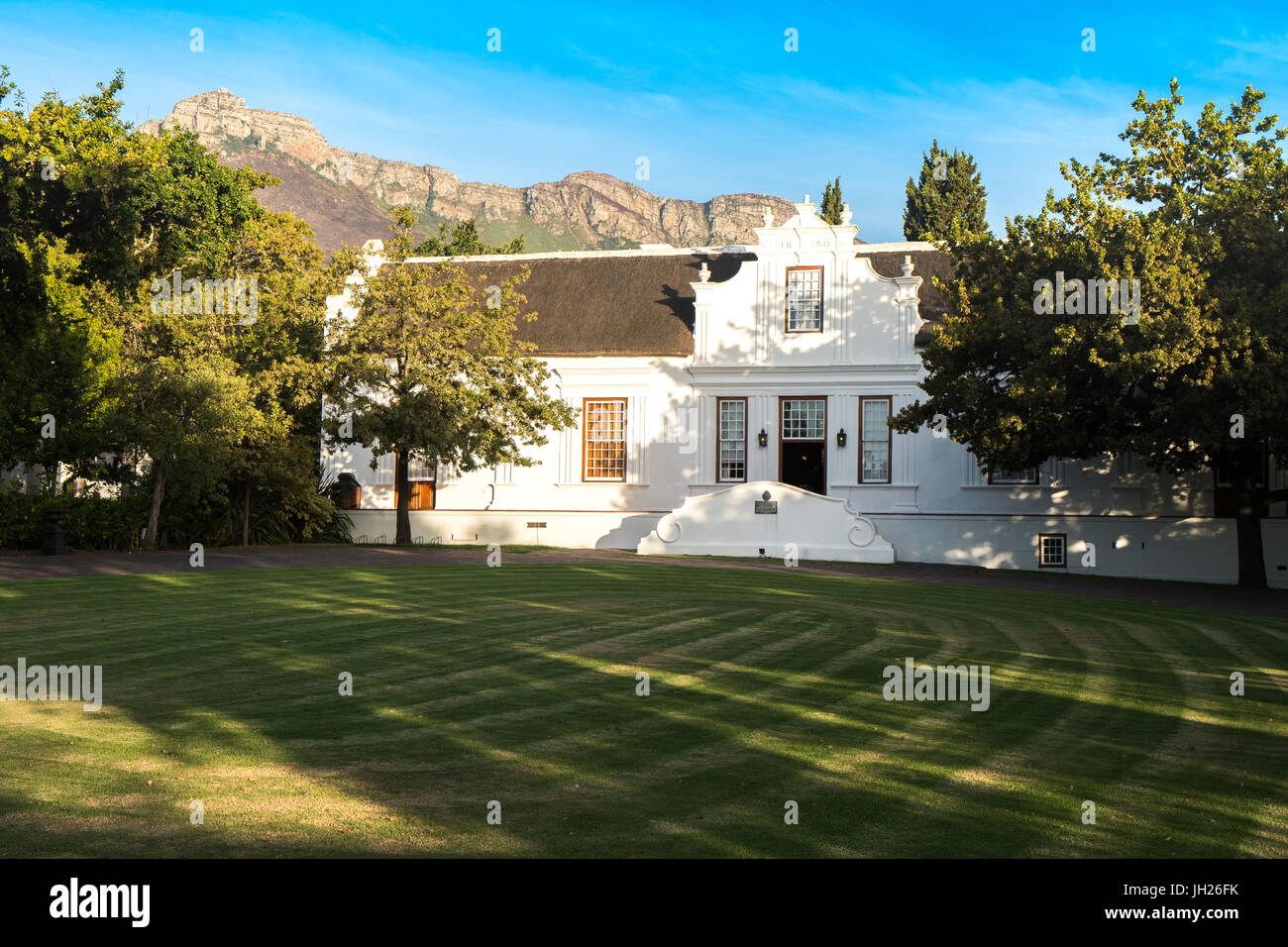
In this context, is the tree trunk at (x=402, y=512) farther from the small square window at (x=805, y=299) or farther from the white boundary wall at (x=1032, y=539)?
the small square window at (x=805, y=299)

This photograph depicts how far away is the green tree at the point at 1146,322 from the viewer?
24922mm

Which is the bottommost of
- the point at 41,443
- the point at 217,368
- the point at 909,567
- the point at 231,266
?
the point at 909,567

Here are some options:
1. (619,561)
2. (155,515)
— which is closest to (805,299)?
(619,561)

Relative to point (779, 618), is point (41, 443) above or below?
above

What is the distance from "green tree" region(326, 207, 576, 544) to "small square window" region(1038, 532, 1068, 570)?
15.4m

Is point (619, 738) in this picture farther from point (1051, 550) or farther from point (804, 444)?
point (804, 444)

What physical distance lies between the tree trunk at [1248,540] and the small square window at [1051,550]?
5.75 m

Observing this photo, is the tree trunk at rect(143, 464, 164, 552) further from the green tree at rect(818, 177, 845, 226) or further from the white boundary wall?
the green tree at rect(818, 177, 845, 226)

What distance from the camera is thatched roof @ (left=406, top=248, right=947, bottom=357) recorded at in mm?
38438

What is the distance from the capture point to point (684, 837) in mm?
6527

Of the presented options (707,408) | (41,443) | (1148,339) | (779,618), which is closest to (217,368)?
(41,443)

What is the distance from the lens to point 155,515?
99.6ft
